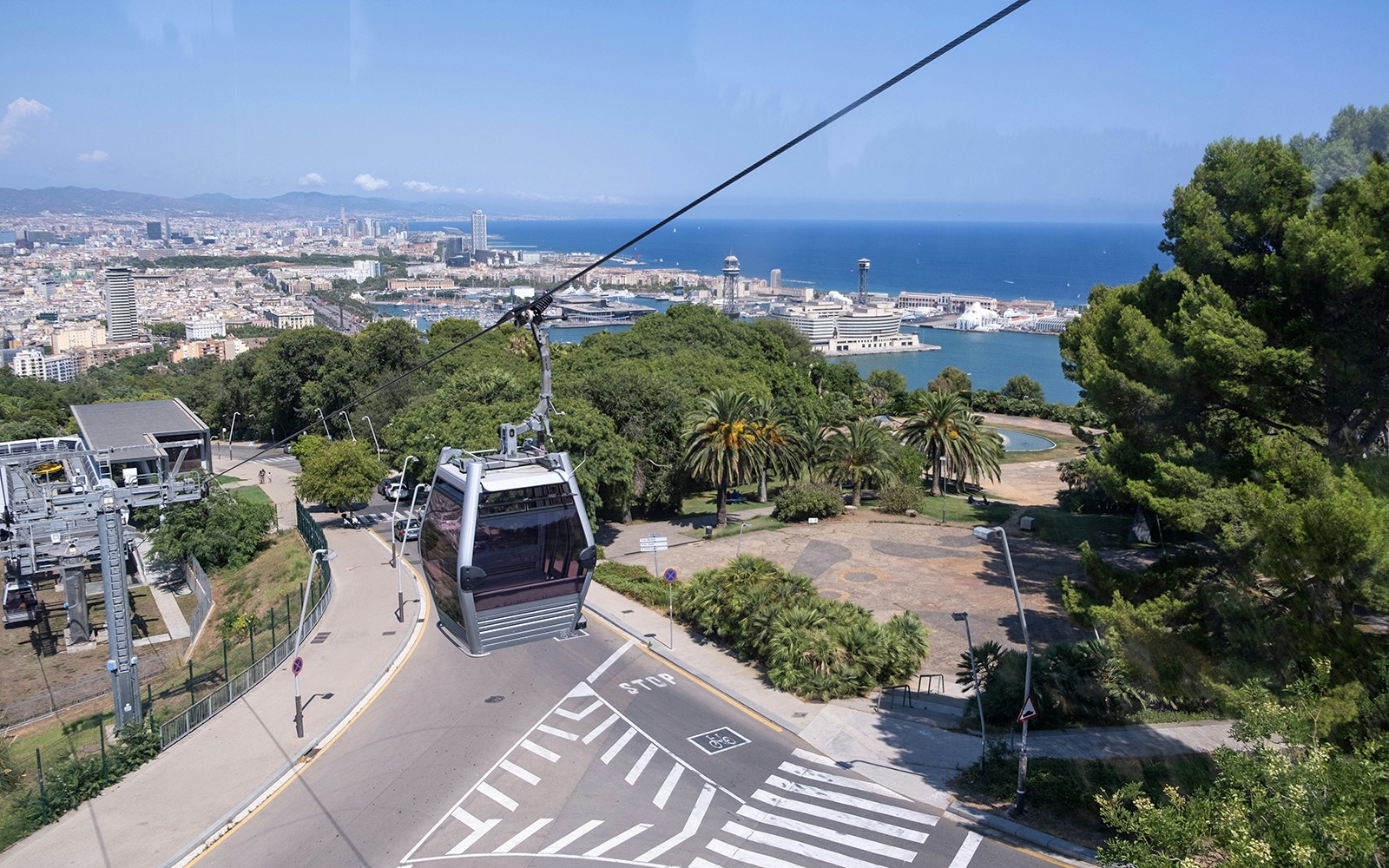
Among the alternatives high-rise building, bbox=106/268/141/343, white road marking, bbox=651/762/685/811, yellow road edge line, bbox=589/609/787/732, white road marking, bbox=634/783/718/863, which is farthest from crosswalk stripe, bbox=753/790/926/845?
high-rise building, bbox=106/268/141/343

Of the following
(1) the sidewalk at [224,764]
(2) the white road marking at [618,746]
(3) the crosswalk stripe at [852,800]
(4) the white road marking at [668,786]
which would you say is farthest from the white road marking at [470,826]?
(3) the crosswalk stripe at [852,800]

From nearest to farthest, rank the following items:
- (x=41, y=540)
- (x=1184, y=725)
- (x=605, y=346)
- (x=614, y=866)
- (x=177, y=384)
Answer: (x=614, y=866) < (x=1184, y=725) < (x=41, y=540) < (x=605, y=346) < (x=177, y=384)

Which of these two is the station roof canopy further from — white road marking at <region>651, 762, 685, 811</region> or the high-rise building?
the high-rise building

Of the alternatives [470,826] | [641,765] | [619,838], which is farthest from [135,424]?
[619,838]

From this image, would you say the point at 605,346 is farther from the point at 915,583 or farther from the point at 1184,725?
the point at 1184,725

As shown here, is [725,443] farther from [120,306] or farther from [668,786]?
[120,306]

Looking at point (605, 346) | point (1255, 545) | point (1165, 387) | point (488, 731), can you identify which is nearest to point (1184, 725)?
point (1255, 545)

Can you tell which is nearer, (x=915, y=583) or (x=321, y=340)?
Result: (x=915, y=583)
